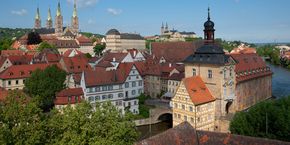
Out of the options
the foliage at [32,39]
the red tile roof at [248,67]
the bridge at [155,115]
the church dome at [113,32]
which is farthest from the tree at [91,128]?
the church dome at [113,32]

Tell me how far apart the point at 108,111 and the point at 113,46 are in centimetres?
11454

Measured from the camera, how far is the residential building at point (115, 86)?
50438mm

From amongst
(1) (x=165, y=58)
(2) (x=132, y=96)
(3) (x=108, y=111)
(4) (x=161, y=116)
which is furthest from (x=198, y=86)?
(1) (x=165, y=58)

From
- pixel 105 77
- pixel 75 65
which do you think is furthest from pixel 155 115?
pixel 75 65

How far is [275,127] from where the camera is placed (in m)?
31.8

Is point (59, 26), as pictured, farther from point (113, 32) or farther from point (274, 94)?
point (274, 94)

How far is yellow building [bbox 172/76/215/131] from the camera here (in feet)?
138

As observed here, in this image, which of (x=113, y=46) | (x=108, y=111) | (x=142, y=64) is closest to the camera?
(x=108, y=111)

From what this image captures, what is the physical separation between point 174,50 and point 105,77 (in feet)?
141

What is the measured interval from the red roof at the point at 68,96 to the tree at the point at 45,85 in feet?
9.33

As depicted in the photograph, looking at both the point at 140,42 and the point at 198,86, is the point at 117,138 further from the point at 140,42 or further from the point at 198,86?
the point at 140,42

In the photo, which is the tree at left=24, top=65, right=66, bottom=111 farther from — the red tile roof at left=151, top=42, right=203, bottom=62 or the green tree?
the red tile roof at left=151, top=42, right=203, bottom=62

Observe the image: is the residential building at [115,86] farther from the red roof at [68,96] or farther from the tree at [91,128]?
the tree at [91,128]

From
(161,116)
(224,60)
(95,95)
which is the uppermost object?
(224,60)
